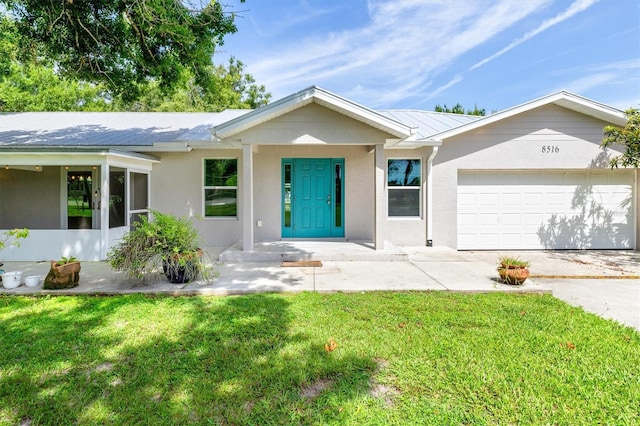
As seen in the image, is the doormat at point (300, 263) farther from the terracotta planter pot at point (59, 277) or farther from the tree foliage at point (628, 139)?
the tree foliage at point (628, 139)

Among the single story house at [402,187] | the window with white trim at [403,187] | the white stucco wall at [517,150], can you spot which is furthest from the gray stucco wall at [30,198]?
the white stucco wall at [517,150]

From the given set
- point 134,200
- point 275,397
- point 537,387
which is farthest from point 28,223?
point 537,387

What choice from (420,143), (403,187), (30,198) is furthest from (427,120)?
(30,198)

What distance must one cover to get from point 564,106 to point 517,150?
1660 mm

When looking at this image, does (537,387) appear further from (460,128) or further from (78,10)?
(78,10)

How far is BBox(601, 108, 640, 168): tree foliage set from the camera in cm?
785

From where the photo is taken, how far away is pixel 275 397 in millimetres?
2426

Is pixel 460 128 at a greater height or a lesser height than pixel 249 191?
greater

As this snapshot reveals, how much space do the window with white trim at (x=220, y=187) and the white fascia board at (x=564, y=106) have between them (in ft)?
18.7

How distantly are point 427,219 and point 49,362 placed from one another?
27.3 ft

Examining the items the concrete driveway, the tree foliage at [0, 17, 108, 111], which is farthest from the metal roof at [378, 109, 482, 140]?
the tree foliage at [0, 17, 108, 111]

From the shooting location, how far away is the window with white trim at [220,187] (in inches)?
361

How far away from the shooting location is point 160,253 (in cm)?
511

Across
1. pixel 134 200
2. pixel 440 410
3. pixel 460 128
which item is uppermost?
pixel 460 128
